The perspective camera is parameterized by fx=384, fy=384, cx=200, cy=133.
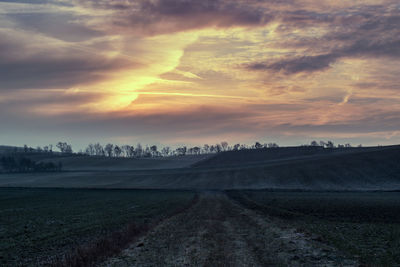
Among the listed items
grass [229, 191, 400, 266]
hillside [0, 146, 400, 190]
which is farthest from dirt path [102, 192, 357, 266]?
hillside [0, 146, 400, 190]

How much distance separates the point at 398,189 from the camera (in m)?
97.7

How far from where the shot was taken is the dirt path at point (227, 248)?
19.6 meters

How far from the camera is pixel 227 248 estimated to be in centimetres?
2286

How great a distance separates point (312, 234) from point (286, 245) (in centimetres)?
442

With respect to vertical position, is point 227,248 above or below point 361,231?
above

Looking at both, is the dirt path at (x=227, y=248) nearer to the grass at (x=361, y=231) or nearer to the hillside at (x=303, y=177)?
the grass at (x=361, y=231)

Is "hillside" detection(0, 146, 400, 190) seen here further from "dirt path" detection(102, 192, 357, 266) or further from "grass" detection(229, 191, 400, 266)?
"dirt path" detection(102, 192, 357, 266)

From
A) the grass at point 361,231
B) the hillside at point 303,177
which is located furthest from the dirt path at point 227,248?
the hillside at point 303,177

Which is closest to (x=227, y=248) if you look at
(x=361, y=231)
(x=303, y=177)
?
(x=361, y=231)

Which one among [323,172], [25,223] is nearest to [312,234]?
[25,223]

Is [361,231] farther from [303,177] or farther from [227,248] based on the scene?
[303,177]

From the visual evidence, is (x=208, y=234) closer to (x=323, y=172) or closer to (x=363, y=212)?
(x=363, y=212)

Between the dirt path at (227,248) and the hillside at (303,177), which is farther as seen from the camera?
the hillside at (303,177)

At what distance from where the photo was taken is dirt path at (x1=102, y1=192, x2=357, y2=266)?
19.6 m
